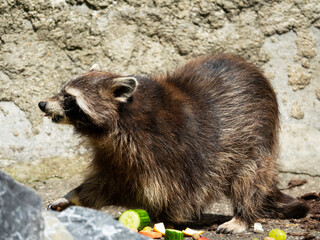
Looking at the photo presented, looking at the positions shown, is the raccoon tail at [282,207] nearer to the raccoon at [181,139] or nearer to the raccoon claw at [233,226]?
the raccoon at [181,139]

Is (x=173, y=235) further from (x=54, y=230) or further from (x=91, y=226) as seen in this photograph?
(x=54, y=230)

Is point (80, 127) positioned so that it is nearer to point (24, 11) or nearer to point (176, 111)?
point (176, 111)

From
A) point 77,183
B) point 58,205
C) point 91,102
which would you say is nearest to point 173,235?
Answer: point 58,205

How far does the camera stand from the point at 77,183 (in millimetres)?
6355

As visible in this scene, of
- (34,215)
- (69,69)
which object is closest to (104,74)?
(69,69)

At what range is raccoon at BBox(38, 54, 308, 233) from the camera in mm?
5020

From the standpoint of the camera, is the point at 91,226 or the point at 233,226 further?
the point at 233,226

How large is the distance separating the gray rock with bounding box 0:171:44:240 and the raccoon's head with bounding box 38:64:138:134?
Result: 2.03 meters

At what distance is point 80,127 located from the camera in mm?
5055

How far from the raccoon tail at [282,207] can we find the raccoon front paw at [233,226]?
29 cm

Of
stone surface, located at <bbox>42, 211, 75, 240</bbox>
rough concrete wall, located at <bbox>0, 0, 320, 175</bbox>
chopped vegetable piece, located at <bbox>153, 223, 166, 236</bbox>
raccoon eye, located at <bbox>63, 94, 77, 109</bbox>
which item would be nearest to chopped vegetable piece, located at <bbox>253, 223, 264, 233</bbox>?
chopped vegetable piece, located at <bbox>153, 223, 166, 236</bbox>

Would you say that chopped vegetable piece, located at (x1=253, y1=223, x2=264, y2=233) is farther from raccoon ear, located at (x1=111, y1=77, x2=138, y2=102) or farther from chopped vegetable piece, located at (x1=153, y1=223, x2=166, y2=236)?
raccoon ear, located at (x1=111, y1=77, x2=138, y2=102)

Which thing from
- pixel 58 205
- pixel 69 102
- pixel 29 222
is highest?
pixel 29 222

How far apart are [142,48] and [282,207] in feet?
8.03
